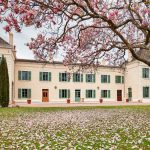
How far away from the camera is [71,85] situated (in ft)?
195

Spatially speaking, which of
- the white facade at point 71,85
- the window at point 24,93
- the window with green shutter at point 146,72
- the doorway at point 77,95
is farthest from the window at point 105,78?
the window at point 24,93

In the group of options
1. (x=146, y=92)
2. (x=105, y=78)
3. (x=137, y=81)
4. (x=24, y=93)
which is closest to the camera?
(x=24, y=93)

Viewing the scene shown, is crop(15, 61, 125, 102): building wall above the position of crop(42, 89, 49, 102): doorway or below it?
above

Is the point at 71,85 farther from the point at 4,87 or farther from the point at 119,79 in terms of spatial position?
the point at 4,87

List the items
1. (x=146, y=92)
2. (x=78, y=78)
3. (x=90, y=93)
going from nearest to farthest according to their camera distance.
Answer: (x=146, y=92)
(x=78, y=78)
(x=90, y=93)

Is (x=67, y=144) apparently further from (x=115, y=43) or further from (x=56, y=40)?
(x=115, y=43)

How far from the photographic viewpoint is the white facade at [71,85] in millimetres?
55719

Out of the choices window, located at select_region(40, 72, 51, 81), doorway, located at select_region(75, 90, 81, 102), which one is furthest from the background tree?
doorway, located at select_region(75, 90, 81, 102)

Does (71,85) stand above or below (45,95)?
above

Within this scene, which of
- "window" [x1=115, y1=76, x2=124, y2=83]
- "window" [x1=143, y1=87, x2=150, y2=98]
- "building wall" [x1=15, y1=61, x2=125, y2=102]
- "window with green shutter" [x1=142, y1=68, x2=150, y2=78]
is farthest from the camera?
"window" [x1=115, y1=76, x2=124, y2=83]

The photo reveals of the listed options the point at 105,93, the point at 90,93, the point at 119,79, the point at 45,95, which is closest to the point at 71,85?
the point at 90,93

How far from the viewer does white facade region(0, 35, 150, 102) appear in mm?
55719

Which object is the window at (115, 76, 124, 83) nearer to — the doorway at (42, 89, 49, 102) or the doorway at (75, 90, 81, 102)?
the doorway at (75, 90, 81, 102)

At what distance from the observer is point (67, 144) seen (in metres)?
9.38
